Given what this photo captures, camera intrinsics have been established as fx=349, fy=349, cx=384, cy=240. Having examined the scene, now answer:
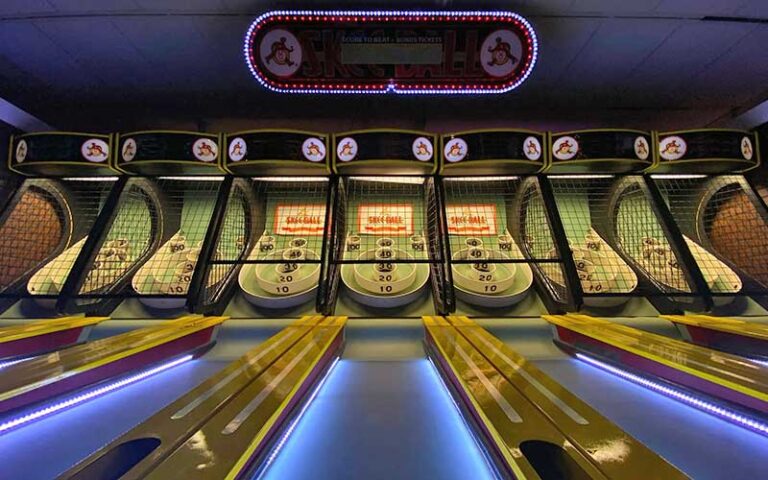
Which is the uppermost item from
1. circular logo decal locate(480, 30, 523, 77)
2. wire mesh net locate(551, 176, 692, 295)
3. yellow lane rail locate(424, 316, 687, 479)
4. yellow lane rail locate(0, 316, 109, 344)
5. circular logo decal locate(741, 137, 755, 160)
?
circular logo decal locate(480, 30, 523, 77)

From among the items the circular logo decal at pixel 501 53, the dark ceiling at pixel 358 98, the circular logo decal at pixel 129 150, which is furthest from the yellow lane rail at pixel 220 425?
the circular logo decal at pixel 501 53

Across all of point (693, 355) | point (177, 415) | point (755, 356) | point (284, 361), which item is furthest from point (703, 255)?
point (177, 415)

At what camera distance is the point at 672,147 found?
327 centimetres

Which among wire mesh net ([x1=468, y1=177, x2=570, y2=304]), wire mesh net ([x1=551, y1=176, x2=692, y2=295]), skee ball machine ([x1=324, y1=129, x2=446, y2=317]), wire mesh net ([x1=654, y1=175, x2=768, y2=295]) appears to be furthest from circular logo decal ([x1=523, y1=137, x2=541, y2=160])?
wire mesh net ([x1=654, y1=175, x2=768, y2=295])

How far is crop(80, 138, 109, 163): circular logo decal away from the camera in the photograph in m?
3.24

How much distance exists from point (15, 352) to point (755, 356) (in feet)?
13.6

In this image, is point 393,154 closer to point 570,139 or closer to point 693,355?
point 570,139

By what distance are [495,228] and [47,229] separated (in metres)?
4.47

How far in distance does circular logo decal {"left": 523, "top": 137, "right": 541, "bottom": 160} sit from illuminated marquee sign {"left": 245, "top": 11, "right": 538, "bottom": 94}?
2.19 feet

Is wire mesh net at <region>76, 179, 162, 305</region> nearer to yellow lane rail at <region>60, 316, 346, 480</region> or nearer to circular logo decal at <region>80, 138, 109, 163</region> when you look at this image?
circular logo decal at <region>80, 138, 109, 163</region>

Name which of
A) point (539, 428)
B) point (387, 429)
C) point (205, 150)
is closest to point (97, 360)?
point (387, 429)

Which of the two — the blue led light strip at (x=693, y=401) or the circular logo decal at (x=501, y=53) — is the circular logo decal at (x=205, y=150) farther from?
the blue led light strip at (x=693, y=401)

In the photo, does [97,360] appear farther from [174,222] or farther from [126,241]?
[174,222]

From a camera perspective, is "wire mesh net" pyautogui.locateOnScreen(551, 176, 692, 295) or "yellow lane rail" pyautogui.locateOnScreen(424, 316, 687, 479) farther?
"wire mesh net" pyautogui.locateOnScreen(551, 176, 692, 295)
